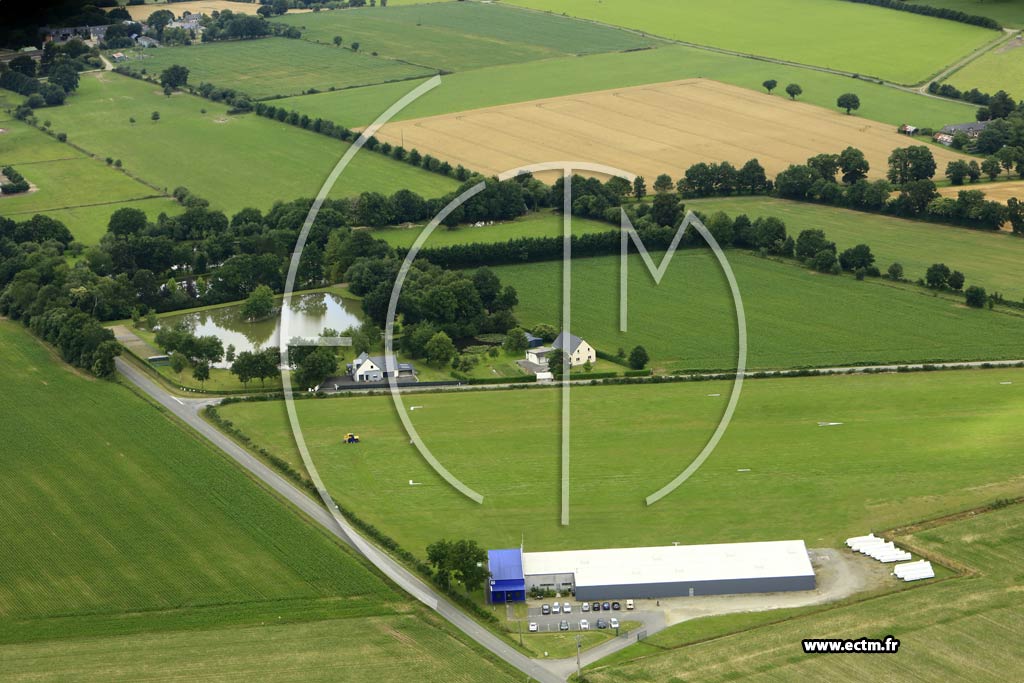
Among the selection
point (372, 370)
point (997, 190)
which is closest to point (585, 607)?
point (372, 370)

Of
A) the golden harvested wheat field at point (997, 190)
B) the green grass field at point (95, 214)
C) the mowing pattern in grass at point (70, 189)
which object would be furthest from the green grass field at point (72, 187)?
the golden harvested wheat field at point (997, 190)

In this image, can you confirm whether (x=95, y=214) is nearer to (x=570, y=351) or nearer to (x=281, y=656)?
(x=570, y=351)

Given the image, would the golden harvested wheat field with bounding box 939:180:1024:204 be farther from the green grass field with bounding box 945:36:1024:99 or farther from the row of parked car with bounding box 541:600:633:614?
the row of parked car with bounding box 541:600:633:614

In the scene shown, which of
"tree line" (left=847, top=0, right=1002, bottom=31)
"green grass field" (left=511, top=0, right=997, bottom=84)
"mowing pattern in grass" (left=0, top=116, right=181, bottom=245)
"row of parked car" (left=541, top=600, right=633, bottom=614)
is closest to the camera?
"row of parked car" (left=541, top=600, right=633, bottom=614)

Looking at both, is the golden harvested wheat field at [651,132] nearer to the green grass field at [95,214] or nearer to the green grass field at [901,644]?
the green grass field at [95,214]

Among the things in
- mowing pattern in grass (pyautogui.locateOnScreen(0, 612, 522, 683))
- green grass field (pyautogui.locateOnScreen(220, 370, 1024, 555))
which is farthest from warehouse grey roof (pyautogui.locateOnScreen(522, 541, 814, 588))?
mowing pattern in grass (pyautogui.locateOnScreen(0, 612, 522, 683))

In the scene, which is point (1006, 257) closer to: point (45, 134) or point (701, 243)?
point (701, 243)
